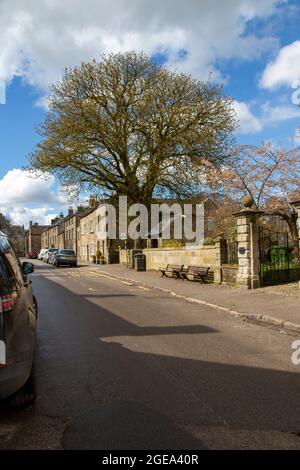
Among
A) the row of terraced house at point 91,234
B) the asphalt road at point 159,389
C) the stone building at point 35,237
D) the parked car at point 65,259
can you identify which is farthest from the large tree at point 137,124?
the stone building at point 35,237

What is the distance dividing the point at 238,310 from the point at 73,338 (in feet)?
15.6

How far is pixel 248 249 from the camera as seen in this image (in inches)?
578

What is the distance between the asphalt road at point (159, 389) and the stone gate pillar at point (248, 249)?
18.2ft

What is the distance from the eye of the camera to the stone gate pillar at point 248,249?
14516 millimetres

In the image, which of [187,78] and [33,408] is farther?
[187,78]

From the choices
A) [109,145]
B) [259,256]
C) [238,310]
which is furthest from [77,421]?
[109,145]

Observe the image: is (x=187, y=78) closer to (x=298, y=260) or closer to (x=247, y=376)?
(x=298, y=260)

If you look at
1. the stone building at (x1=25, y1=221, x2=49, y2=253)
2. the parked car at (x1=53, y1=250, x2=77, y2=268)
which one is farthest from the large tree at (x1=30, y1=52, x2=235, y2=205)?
the stone building at (x1=25, y1=221, x2=49, y2=253)

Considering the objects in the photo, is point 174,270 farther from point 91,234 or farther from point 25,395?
point 91,234

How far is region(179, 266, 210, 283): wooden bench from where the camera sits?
1784 cm

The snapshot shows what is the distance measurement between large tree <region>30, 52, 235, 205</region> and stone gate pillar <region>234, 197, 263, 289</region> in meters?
15.1

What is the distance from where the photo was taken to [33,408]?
4.31 m

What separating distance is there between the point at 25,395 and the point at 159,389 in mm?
1486

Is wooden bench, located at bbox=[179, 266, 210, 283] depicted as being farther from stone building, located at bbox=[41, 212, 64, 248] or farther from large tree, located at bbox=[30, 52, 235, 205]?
stone building, located at bbox=[41, 212, 64, 248]
